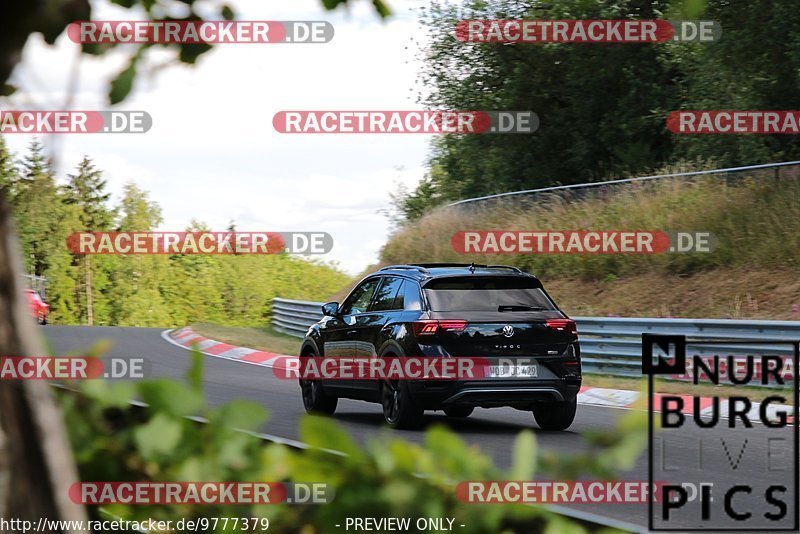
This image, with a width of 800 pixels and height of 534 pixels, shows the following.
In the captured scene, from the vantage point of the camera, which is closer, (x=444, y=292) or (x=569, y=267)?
(x=444, y=292)

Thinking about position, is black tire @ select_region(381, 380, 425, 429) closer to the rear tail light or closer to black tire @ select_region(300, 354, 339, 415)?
the rear tail light

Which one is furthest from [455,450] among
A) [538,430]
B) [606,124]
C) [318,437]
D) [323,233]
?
[606,124]

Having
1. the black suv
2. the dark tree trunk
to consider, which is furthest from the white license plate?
the dark tree trunk

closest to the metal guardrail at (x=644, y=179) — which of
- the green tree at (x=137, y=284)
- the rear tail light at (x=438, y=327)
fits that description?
the rear tail light at (x=438, y=327)

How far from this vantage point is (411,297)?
39.9 feet

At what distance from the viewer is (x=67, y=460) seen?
193 centimetres

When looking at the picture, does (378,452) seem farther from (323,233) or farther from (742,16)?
(742,16)

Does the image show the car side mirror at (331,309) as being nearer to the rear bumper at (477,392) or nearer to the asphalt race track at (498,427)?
the asphalt race track at (498,427)

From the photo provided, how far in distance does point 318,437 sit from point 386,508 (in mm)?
209

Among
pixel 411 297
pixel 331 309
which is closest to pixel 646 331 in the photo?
pixel 331 309

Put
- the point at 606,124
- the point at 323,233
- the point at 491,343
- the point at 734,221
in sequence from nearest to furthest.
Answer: the point at 491,343 < the point at 323,233 < the point at 734,221 < the point at 606,124

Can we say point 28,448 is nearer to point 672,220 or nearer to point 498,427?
point 498,427

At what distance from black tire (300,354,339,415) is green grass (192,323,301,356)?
11.2m

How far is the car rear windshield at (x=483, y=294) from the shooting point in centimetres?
1186
